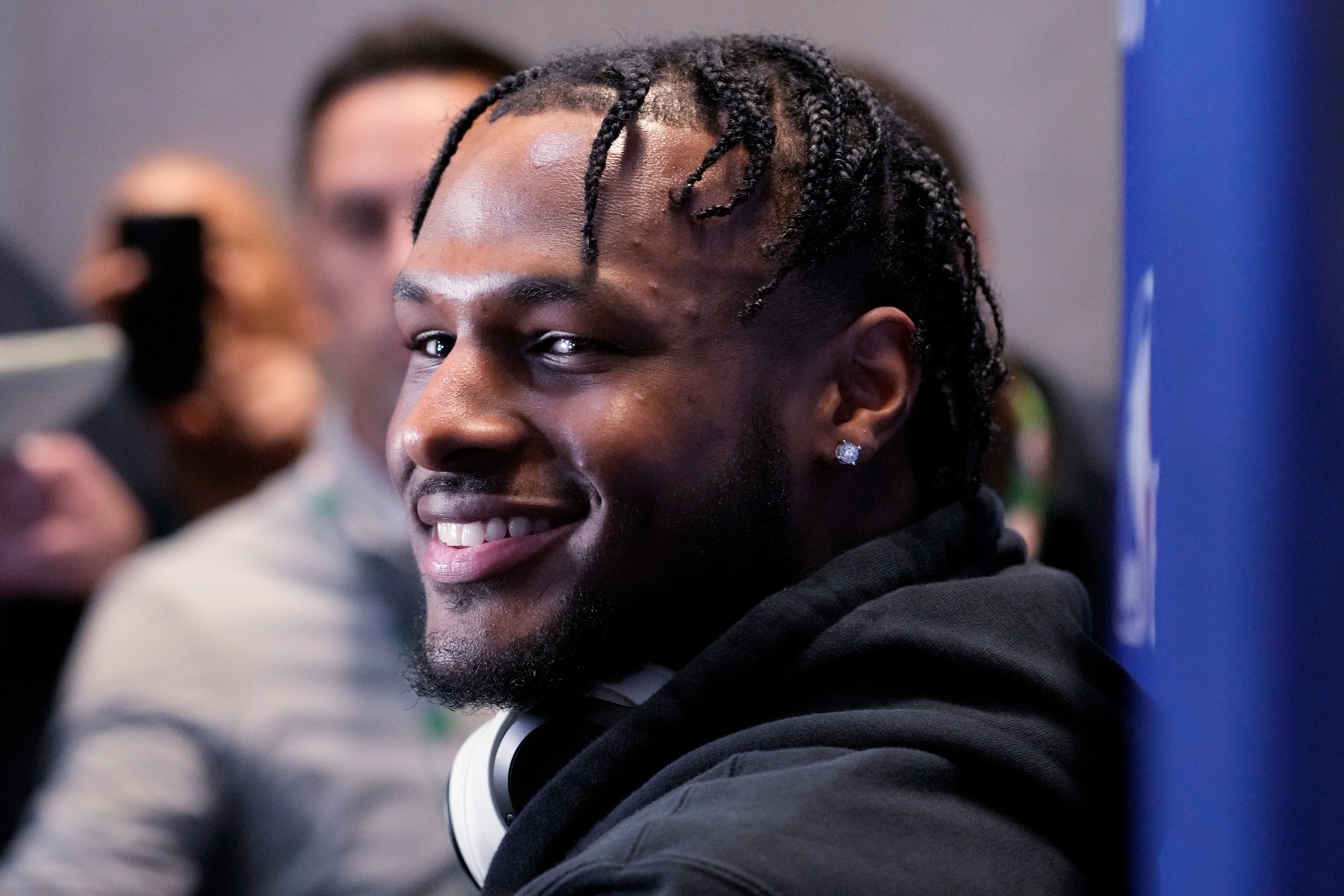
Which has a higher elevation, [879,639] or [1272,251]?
[1272,251]

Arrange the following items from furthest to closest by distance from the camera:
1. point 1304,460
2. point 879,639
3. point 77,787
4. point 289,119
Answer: point 289,119 < point 77,787 < point 879,639 < point 1304,460

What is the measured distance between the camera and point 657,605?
1117mm

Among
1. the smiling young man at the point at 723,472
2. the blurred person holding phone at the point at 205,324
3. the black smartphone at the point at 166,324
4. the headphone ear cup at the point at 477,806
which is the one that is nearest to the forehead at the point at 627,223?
the smiling young man at the point at 723,472

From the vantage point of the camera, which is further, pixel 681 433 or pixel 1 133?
pixel 1 133

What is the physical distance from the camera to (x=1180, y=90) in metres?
0.81

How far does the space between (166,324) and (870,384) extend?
2.21 metres

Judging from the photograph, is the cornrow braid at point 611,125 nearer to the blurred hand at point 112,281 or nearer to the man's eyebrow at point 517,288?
the man's eyebrow at point 517,288

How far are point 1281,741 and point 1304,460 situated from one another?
5.4 inches

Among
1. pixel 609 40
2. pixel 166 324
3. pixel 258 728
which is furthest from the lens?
pixel 609 40

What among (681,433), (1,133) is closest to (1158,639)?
(681,433)

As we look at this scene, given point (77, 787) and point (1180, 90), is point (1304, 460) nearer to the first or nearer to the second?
point (1180, 90)

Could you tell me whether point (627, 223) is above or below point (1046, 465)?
above

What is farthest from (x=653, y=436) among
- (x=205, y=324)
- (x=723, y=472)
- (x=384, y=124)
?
(x=205, y=324)

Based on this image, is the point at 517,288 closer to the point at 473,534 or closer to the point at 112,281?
the point at 473,534
